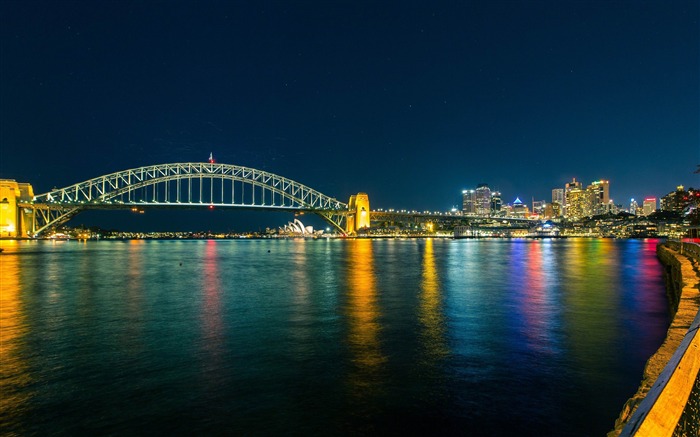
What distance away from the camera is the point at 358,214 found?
416ft

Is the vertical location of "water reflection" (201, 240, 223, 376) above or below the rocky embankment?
below

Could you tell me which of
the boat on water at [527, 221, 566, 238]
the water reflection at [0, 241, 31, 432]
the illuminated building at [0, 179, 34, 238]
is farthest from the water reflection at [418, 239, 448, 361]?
the boat on water at [527, 221, 566, 238]

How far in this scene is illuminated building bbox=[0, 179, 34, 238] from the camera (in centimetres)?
9119

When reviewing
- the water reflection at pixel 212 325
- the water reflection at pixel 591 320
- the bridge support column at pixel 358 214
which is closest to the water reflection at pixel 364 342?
the water reflection at pixel 212 325

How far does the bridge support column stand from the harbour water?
107596 mm

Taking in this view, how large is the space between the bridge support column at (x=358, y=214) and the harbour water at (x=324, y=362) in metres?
108

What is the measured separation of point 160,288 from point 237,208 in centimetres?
A: 8258

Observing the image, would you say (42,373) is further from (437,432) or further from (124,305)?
(124,305)

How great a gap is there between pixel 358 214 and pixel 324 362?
4638 inches

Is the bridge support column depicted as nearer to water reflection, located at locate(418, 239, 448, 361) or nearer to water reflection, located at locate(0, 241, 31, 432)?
water reflection, located at locate(418, 239, 448, 361)

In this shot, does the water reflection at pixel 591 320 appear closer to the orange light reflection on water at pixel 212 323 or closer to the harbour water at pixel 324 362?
the harbour water at pixel 324 362

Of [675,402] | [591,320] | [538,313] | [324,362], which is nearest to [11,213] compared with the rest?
[538,313]

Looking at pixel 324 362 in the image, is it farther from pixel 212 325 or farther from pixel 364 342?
pixel 212 325

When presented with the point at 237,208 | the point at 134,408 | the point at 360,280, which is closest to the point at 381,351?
the point at 134,408
